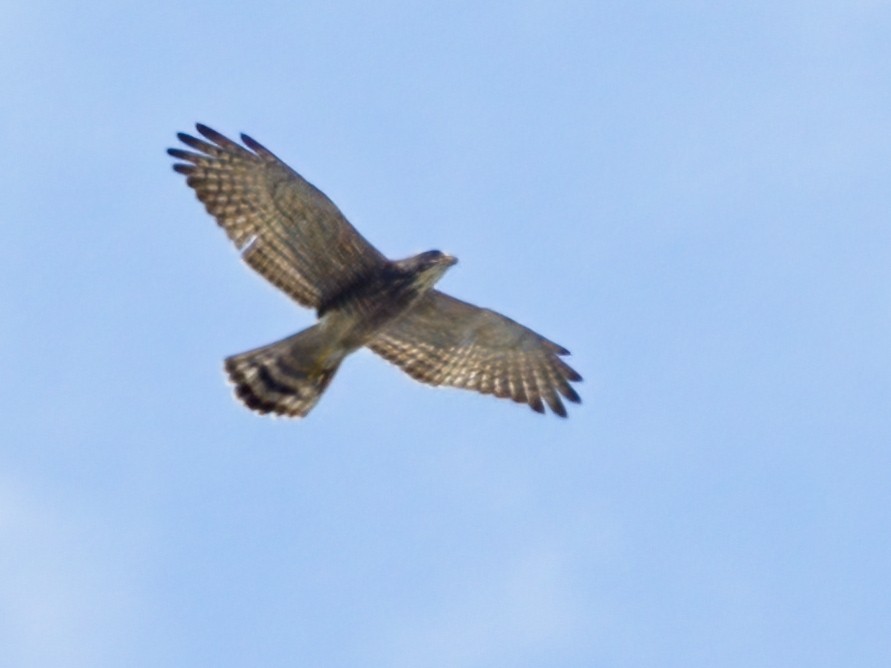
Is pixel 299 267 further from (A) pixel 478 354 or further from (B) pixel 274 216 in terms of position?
(A) pixel 478 354

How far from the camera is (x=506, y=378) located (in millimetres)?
19703

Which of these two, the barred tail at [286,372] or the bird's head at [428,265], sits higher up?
the bird's head at [428,265]

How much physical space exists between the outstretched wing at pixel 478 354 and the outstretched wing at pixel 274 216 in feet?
3.02

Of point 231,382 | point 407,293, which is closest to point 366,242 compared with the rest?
point 407,293

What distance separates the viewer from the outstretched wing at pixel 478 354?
62.9 feet

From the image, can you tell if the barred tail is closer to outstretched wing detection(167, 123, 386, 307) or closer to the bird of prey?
the bird of prey

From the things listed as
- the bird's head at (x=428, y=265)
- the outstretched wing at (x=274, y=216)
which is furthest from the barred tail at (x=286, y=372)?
the bird's head at (x=428, y=265)

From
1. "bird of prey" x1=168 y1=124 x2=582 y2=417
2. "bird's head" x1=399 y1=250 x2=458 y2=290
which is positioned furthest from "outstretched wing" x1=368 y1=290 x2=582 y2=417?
"bird's head" x1=399 y1=250 x2=458 y2=290

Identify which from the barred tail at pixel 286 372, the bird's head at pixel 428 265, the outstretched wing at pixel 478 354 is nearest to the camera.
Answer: the bird's head at pixel 428 265

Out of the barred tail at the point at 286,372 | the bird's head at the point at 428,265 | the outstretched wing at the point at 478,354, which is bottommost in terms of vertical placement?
the barred tail at the point at 286,372

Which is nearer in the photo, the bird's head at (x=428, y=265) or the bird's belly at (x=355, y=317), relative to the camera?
the bird's head at (x=428, y=265)

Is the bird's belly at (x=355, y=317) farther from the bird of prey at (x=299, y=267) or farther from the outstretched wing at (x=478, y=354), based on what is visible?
the outstretched wing at (x=478, y=354)

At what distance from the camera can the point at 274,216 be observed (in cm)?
1830

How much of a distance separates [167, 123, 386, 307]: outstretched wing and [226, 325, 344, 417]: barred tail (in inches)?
19.0
